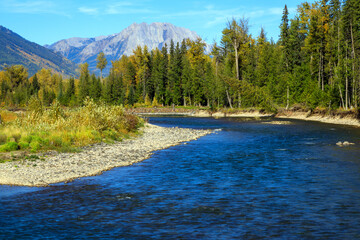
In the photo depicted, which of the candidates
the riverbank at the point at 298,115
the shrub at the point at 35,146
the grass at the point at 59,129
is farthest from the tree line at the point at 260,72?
the shrub at the point at 35,146

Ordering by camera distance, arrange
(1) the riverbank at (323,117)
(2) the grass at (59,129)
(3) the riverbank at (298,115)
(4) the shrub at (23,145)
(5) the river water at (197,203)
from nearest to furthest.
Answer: (5) the river water at (197,203) → (4) the shrub at (23,145) → (2) the grass at (59,129) → (1) the riverbank at (323,117) → (3) the riverbank at (298,115)

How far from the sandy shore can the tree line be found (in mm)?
40782

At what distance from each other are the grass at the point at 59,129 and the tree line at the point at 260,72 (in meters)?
38.3

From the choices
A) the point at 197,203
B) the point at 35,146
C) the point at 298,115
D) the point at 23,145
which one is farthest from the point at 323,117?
the point at 197,203

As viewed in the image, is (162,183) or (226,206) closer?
(226,206)

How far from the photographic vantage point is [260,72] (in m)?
84.0

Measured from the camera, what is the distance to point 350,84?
2327 inches

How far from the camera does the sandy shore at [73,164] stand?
1633 centimetres

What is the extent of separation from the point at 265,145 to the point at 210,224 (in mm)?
20674

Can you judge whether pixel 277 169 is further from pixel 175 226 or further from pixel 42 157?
pixel 42 157

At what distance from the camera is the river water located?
1044 cm

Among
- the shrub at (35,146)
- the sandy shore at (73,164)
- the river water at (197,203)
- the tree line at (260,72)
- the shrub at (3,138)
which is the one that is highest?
the tree line at (260,72)

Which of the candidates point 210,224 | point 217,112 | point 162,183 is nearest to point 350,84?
point 217,112

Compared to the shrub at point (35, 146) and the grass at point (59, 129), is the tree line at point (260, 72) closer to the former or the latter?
the grass at point (59, 129)
